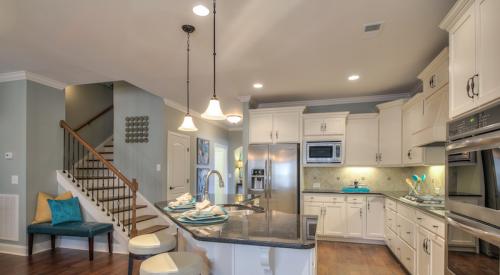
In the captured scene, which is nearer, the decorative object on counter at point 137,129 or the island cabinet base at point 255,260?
the island cabinet base at point 255,260

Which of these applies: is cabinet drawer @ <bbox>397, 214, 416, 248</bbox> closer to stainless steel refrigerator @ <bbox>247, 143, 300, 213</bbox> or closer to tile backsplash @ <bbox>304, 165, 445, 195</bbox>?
tile backsplash @ <bbox>304, 165, 445, 195</bbox>

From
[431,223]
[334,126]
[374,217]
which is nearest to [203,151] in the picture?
[334,126]

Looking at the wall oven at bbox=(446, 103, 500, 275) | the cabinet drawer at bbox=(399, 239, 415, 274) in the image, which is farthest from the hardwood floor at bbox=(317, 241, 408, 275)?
the wall oven at bbox=(446, 103, 500, 275)

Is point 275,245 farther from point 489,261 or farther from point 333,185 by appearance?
point 333,185

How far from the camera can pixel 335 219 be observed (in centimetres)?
455

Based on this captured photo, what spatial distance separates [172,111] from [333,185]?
11.4 feet

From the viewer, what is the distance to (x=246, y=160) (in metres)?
4.88

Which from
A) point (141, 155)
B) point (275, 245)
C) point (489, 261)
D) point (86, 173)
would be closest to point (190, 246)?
point (275, 245)

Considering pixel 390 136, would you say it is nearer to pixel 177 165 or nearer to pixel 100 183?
pixel 177 165

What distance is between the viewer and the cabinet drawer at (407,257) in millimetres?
2998

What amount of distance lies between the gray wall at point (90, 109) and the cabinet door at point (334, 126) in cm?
505

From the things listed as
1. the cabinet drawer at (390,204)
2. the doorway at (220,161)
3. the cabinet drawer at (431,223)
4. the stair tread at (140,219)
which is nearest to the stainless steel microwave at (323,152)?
the cabinet drawer at (390,204)

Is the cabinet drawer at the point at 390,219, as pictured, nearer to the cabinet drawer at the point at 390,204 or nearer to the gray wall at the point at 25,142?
the cabinet drawer at the point at 390,204

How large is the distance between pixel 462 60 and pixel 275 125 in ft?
10.4
